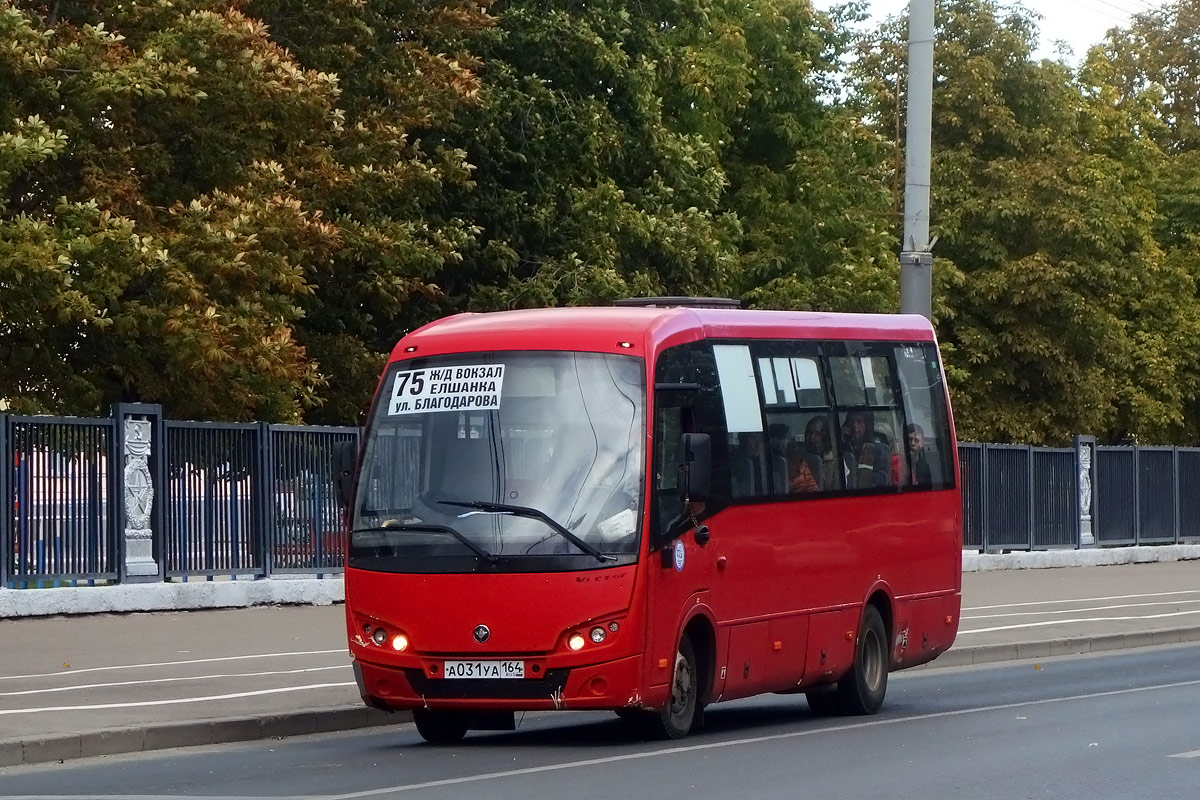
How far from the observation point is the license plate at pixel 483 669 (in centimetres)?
1245

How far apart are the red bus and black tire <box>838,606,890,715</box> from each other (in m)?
0.42

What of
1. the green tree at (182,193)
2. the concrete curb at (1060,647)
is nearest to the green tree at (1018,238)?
the green tree at (182,193)

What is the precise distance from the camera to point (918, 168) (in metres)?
21.2

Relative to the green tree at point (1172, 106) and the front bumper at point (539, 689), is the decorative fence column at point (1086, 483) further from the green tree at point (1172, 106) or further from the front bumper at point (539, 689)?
the front bumper at point (539, 689)

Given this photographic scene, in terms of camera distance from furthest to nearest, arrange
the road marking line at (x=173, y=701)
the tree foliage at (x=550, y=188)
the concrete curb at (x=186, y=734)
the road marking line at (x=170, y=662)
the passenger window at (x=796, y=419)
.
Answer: the tree foliage at (x=550, y=188)
the road marking line at (x=170, y=662)
the passenger window at (x=796, y=419)
the road marking line at (x=173, y=701)
the concrete curb at (x=186, y=734)

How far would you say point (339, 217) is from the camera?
30.6 m

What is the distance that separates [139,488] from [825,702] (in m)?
9.16

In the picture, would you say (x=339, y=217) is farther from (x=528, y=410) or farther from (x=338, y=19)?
(x=528, y=410)

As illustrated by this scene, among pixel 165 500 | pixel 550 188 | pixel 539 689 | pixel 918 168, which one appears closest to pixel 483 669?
pixel 539 689

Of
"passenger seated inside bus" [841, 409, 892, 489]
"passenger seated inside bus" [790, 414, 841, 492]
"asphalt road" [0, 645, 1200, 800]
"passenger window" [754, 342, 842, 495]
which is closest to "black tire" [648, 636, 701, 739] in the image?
"asphalt road" [0, 645, 1200, 800]

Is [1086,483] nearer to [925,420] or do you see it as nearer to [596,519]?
[925,420]

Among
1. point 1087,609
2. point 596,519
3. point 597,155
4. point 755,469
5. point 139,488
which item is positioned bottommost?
point 1087,609

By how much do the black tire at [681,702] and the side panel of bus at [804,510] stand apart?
0.19 m

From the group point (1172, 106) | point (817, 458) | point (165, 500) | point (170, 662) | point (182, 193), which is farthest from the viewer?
point (1172, 106)
